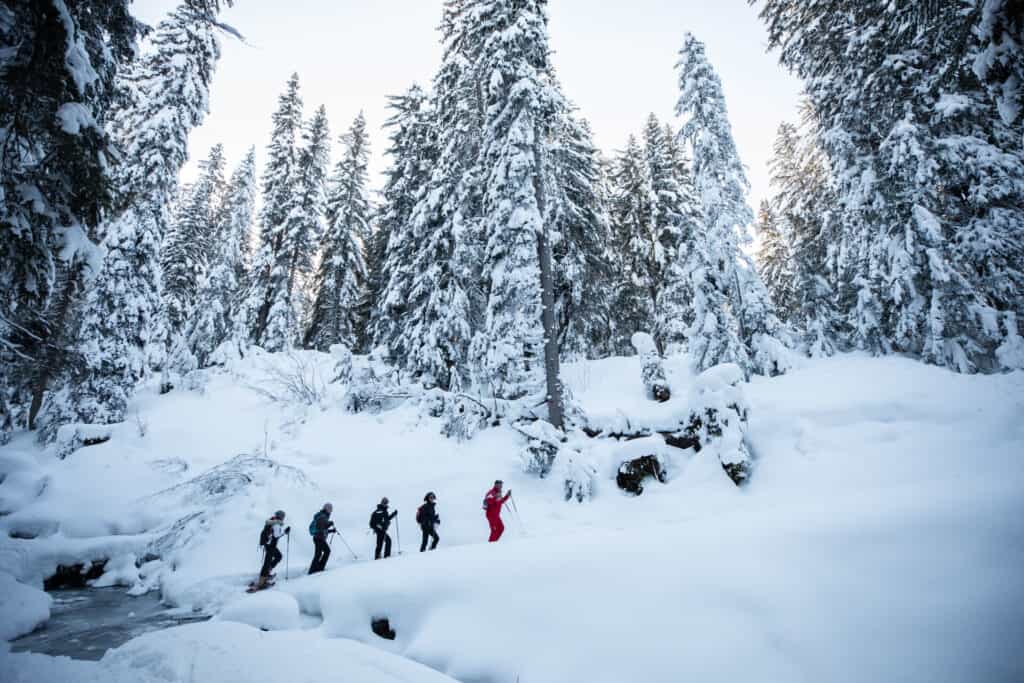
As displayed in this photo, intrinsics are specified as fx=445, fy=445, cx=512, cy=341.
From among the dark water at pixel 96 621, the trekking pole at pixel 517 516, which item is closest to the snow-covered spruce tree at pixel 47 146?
the dark water at pixel 96 621

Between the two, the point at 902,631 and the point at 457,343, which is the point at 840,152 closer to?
the point at 457,343

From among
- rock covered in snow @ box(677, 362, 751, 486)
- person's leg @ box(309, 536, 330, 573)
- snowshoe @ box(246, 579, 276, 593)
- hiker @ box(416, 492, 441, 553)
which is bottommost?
snowshoe @ box(246, 579, 276, 593)

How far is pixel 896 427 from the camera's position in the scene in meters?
10.5

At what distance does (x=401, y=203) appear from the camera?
20.0m

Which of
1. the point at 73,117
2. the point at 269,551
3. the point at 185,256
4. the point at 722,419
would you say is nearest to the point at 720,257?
the point at 722,419

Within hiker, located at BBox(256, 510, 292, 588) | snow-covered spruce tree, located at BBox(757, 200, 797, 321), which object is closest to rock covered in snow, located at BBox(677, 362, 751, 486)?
hiker, located at BBox(256, 510, 292, 588)

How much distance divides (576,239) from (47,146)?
48.9 ft

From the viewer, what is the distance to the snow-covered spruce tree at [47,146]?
5773 mm

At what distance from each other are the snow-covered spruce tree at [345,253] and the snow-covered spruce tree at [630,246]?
614 inches

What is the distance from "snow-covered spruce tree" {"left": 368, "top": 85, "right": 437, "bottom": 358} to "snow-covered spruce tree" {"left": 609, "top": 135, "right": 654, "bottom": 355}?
36.7ft

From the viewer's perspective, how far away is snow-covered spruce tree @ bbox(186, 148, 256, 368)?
26.4 metres

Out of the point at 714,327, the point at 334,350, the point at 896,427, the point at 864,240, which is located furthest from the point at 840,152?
the point at 334,350

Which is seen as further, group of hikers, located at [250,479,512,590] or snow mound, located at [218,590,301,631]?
group of hikers, located at [250,479,512,590]

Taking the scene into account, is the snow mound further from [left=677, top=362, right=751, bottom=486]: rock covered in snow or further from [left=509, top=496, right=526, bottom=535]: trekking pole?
[left=677, top=362, right=751, bottom=486]: rock covered in snow
